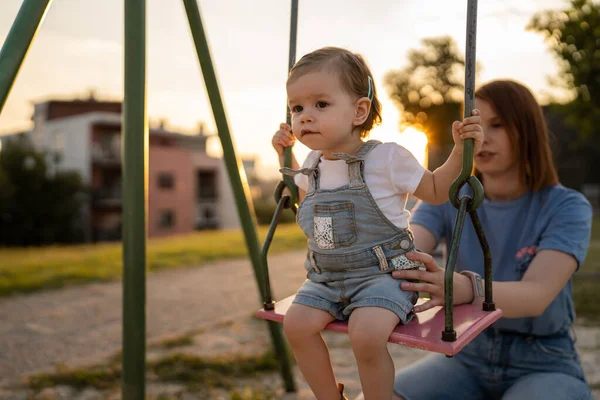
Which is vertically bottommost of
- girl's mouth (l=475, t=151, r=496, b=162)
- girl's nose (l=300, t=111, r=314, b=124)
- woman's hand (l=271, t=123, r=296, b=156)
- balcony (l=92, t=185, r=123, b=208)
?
balcony (l=92, t=185, r=123, b=208)

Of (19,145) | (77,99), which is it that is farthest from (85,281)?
(77,99)

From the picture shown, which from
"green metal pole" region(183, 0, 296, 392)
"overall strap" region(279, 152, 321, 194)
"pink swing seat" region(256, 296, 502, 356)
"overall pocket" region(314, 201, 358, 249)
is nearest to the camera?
"pink swing seat" region(256, 296, 502, 356)

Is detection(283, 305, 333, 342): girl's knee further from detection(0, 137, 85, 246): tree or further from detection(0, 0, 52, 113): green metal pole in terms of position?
detection(0, 137, 85, 246): tree

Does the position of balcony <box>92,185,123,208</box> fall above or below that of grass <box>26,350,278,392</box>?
below

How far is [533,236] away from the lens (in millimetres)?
2031

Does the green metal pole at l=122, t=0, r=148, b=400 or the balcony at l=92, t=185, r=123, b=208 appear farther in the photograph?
the balcony at l=92, t=185, r=123, b=208

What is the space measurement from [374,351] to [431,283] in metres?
0.34

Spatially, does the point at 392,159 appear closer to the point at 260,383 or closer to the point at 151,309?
the point at 260,383

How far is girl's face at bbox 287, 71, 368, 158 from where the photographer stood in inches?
60.6

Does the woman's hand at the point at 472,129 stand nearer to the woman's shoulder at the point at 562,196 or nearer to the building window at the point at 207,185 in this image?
the woman's shoulder at the point at 562,196

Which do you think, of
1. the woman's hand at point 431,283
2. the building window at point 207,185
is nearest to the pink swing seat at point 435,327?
the woman's hand at point 431,283

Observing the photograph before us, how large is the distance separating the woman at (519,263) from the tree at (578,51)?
520 cm

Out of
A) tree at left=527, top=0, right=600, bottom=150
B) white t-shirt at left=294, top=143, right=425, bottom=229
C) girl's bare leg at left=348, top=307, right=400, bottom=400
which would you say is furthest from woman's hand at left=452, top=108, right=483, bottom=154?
tree at left=527, top=0, right=600, bottom=150

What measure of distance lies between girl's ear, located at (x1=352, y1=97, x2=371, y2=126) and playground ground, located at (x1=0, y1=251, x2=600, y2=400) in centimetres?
194
